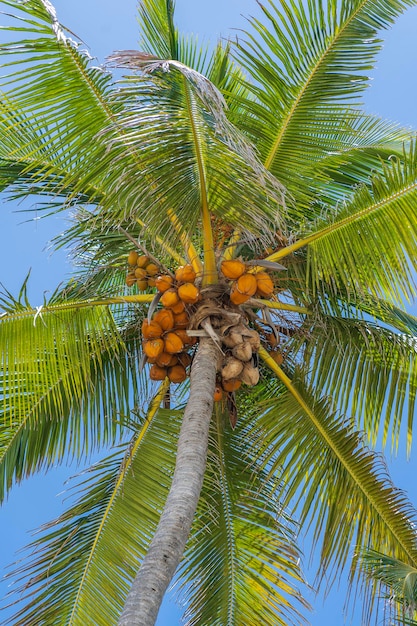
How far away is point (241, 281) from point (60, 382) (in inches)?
80.7

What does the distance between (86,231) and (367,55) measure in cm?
298

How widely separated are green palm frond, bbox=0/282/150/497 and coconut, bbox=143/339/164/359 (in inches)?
30.1

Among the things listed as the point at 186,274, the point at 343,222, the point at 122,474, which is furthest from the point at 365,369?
the point at 122,474

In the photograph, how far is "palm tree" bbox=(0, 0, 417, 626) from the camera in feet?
18.1

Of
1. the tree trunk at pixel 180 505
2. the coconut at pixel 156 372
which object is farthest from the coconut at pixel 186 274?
the coconut at pixel 156 372

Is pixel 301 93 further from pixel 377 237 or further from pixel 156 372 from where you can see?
pixel 156 372

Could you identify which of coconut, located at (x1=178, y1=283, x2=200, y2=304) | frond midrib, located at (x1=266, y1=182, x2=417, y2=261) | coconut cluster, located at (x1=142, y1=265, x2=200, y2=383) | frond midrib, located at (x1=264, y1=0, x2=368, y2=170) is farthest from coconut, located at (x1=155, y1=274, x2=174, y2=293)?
frond midrib, located at (x1=264, y1=0, x2=368, y2=170)

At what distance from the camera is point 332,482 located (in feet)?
21.0

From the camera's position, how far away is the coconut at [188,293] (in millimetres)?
5719

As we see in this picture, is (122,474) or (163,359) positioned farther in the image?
(122,474)

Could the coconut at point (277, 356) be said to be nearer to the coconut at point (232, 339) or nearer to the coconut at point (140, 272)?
the coconut at point (232, 339)

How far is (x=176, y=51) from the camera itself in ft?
22.0

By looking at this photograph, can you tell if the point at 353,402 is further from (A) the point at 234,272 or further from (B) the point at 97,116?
(B) the point at 97,116

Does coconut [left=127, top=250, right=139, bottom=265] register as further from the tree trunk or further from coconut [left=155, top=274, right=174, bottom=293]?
the tree trunk
